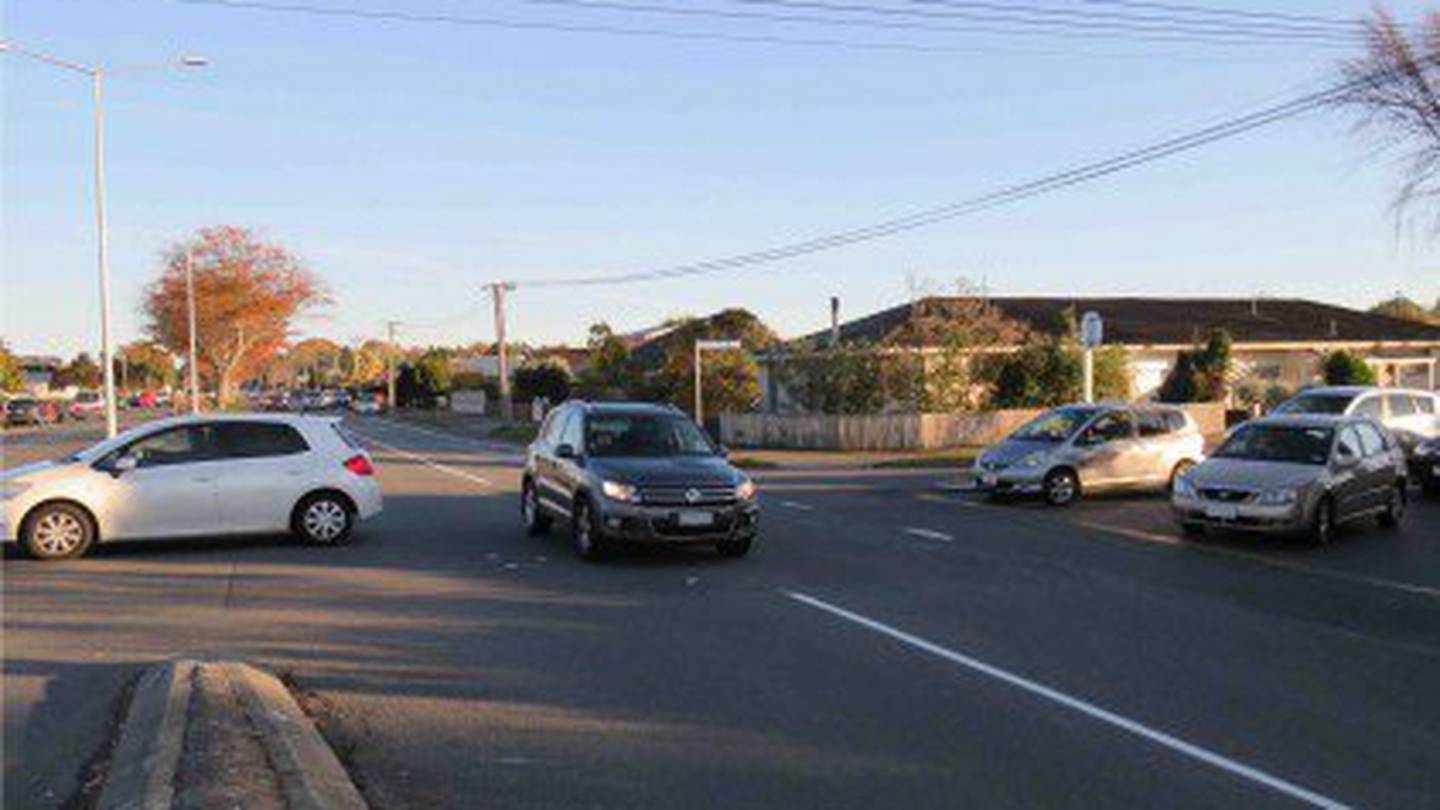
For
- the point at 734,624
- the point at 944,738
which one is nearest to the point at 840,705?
the point at 944,738

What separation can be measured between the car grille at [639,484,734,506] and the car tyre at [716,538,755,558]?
50cm

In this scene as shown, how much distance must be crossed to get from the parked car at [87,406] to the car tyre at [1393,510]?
7955 centimetres

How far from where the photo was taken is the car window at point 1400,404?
22.5 m

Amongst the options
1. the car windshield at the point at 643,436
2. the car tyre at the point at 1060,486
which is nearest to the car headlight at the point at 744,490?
the car windshield at the point at 643,436

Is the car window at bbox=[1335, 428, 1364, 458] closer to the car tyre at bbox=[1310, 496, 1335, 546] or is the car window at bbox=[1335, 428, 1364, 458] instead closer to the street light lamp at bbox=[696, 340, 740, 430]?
the car tyre at bbox=[1310, 496, 1335, 546]

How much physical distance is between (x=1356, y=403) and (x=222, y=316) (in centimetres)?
7195

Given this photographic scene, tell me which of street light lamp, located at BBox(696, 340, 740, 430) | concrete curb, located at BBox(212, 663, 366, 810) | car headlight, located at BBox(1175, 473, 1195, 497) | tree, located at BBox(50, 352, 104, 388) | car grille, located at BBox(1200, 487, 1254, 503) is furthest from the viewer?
tree, located at BBox(50, 352, 104, 388)

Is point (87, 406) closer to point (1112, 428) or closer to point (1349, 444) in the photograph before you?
point (1112, 428)

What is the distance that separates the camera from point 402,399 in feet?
323

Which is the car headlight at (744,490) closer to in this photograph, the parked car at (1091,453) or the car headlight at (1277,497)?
the car headlight at (1277,497)

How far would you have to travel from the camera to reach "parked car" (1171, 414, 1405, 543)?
14758mm

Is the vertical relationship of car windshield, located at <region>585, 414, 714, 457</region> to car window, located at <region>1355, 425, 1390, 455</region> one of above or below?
above

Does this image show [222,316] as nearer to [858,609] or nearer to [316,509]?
[316,509]

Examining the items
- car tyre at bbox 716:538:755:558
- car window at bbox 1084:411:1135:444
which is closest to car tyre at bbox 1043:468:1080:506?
car window at bbox 1084:411:1135:444
